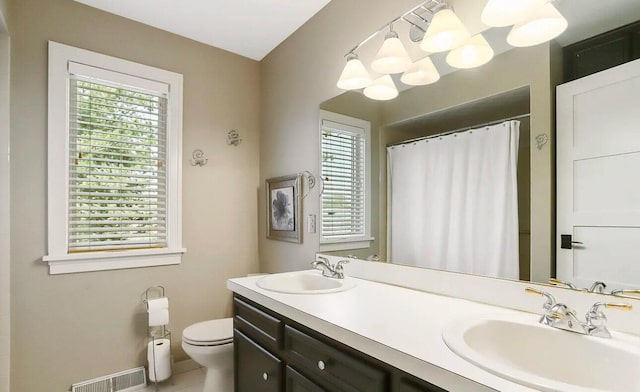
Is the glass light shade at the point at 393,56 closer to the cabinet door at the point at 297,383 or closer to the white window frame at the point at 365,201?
the white window frame at the point at 365,201

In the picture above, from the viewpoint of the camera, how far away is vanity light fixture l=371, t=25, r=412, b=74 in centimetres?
155

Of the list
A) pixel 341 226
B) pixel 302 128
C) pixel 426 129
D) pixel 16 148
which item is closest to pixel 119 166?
pixel 16 148

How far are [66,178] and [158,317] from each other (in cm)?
110

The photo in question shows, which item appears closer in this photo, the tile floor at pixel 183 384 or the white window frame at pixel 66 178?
the white window frame at pixel 66 178

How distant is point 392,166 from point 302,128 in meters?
0.92

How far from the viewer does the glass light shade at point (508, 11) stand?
3.66ft

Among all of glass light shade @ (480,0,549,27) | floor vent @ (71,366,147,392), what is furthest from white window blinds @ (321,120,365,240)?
floor vent @ (71,366,147,392)

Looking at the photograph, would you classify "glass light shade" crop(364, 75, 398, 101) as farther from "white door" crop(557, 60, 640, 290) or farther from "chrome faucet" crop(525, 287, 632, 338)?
"chrome faucet" crop(525, 287, 632, 338)

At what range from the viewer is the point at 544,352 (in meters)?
0.95

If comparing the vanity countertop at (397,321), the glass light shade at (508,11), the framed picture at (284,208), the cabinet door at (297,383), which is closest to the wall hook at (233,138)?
the framed picture at (284,208)

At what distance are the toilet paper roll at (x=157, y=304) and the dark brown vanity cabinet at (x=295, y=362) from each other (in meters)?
0.77

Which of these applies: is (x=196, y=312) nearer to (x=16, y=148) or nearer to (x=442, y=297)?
(x=16, y=148)

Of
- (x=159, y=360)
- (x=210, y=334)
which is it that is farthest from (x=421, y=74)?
(x=159, y=360)

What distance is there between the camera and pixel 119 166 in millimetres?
2299
